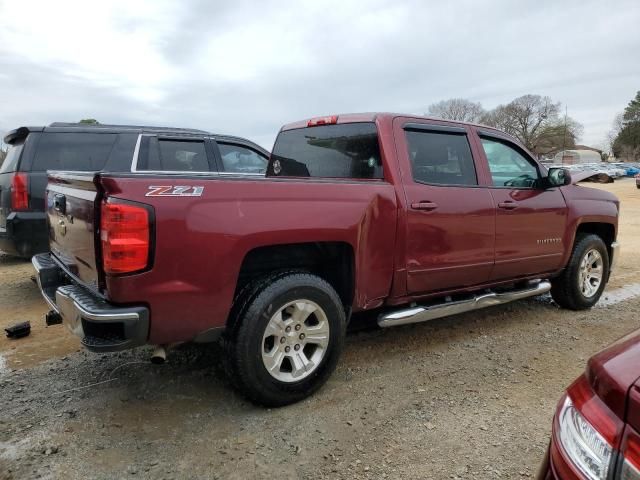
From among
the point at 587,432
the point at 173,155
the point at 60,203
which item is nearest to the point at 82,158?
the point at 173,155

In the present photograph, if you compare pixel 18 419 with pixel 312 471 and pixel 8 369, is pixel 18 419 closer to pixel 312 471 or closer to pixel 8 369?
pixel 8 369

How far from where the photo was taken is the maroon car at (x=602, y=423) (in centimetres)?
122

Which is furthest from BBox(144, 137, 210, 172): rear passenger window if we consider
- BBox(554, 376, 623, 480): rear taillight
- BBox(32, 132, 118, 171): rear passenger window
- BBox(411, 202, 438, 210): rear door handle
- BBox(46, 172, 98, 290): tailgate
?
BBox(554, 376, 623, 480): rear taillight

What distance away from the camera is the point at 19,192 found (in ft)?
17.6

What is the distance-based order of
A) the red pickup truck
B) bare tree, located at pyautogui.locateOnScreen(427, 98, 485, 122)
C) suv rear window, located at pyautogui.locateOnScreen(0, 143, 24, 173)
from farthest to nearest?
bare tree, located at pyautogui.locateOnScreen(427, 98, 485, 122)
suv rear window, located at pyautogui.locateOnScreen(0, 143, 24, 173)
the red pickup truck

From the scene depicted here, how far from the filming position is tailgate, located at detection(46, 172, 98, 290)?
2.67m

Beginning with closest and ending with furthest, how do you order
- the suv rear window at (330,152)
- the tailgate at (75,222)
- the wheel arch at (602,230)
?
the tailgate at (75,222) < the suv rear window at (330,152) < the wheel arch at (602,230)

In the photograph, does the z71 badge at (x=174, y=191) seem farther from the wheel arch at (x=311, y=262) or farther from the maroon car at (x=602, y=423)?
the maroon car at (x=602, y=423)

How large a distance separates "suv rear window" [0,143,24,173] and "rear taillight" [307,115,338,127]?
3602mm

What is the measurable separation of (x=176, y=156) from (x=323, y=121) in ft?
9.44

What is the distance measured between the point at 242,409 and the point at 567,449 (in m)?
2.10

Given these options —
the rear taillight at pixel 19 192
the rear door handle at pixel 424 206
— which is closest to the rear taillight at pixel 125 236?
the rear door handle at pixel 424 206

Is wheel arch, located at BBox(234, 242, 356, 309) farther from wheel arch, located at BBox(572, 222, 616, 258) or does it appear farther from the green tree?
the green tree

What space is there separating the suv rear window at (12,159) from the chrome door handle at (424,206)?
182 inches
